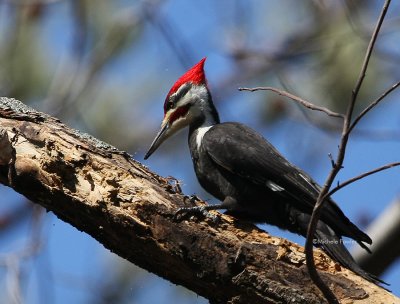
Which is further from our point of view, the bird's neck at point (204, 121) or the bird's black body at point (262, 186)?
the bird's neck at point (204, 121)

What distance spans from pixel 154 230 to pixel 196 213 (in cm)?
19

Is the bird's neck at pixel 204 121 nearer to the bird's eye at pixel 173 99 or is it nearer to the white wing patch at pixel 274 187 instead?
the bird's eye at pixel 173 99

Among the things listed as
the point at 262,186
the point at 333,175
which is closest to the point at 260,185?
the point at 262,186

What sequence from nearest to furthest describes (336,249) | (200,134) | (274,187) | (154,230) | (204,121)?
(154,230), (336,249), (274,187), (200,134), (204,121)

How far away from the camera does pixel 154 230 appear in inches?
115

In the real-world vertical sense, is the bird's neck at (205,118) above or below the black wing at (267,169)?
above

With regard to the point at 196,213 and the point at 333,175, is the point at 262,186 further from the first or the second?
the point at 333,175

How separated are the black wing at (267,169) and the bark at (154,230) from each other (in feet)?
1.00

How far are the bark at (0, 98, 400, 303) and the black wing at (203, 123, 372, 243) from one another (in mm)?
306

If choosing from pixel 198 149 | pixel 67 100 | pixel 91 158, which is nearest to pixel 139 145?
pixel 67 100

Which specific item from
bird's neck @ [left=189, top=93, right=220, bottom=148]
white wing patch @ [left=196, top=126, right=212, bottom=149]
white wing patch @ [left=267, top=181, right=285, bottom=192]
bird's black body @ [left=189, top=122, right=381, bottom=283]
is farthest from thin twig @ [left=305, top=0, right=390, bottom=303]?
bird's neck @ [left=189, top=93, right=220, bottom=148]

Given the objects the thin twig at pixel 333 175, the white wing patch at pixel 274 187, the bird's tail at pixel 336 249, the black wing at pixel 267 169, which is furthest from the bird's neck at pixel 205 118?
the thin twig at pixel 333 175

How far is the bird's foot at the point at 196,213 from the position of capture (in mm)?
3000

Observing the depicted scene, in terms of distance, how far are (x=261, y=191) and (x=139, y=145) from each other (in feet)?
9.02
